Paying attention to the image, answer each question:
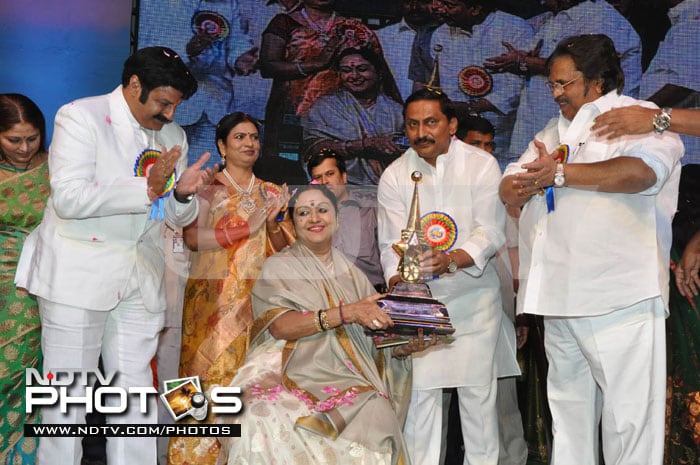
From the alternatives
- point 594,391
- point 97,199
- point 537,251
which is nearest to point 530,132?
point 537,251

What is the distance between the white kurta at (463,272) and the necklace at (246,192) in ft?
2.10

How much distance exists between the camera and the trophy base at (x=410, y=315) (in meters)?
3.86

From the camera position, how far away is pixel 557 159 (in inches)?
156

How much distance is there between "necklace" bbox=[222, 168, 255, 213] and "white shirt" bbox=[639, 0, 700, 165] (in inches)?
93.1

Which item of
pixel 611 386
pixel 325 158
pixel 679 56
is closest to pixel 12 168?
pixel 325 158

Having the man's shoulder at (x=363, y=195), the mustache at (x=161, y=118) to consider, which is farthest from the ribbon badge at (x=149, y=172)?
the man's shoulder at (x=363, y=195)

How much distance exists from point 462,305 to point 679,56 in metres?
2.20

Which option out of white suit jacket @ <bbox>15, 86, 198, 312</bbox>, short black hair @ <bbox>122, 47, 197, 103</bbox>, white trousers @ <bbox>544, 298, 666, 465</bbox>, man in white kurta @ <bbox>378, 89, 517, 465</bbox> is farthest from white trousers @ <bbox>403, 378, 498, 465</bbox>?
short black hair @ <bbox>122, 47, 197, 103</bbox>

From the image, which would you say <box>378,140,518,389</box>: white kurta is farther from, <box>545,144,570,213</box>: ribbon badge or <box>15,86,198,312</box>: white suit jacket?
<box>15,86,198,312</box>: white suit jacket

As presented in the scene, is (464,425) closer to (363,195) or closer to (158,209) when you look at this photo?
(363,195)

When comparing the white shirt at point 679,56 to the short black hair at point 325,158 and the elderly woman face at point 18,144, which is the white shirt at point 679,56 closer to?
the short black hair at point 325,158

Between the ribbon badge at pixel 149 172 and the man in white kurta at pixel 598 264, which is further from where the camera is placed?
the ribbon badge at pixel 149 172

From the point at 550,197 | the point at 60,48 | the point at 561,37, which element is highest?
the point at 561,37

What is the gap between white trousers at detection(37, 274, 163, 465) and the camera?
381 centimetres
